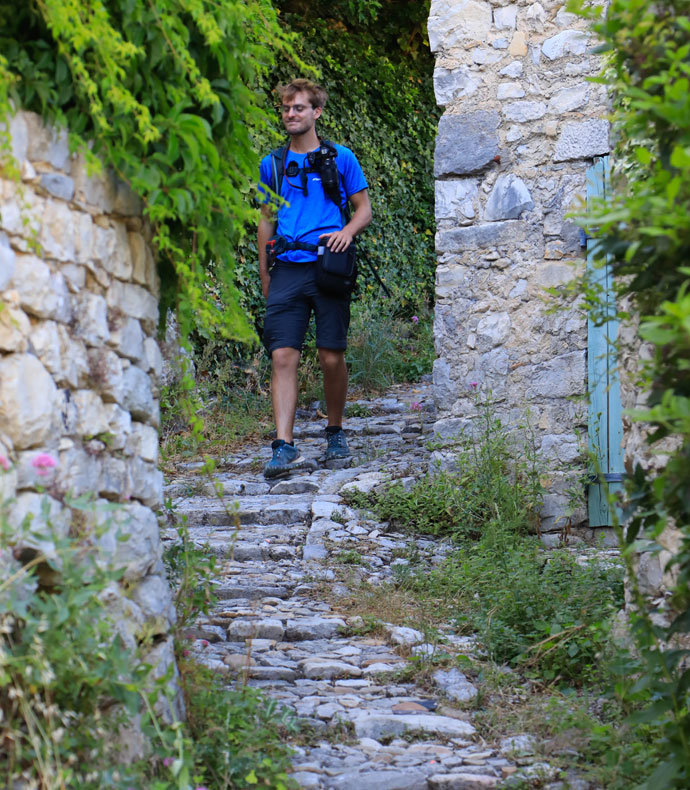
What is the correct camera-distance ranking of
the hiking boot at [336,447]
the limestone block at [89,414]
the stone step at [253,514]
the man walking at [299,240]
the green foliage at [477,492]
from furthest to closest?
the hiking boot at [336,447] < the man walking at [299,240] < the stone step at [253,514] < the green foliage at [477,492] < the limestone block at [89,414]

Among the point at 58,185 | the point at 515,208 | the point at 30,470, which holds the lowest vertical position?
the point at 30,470

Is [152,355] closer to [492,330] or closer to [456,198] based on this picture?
[492,330]

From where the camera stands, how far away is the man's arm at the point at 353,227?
5.04m

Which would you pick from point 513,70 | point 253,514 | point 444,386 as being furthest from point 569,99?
point 253,514

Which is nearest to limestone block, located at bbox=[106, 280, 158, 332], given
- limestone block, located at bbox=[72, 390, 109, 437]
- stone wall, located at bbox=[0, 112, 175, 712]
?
stone wall, located at bbox=[0, 112, 175, 712]

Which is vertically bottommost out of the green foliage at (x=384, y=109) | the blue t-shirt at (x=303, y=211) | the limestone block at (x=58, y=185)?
the limestone block at (x=58, y=185)

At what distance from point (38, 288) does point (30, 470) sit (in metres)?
0.37

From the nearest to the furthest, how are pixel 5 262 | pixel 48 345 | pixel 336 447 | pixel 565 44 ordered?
1. pixel 5 262
2. pixel 48 345
3. pixel 565 44
4. pixel 336 447

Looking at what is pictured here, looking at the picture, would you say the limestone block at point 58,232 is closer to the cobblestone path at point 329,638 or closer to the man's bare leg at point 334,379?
the cobblestone path at point 329,638

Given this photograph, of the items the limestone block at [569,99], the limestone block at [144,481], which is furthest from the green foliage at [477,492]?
the limestone block at [144,481]

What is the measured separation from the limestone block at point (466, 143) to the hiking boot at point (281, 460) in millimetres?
1685

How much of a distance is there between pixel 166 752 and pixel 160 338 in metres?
1.10

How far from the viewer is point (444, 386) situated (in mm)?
5086

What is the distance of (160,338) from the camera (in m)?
2.64
